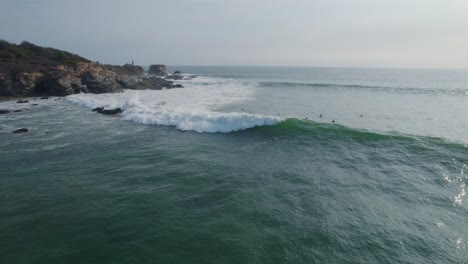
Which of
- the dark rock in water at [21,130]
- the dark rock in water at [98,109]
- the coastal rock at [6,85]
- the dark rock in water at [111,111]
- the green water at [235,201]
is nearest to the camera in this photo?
the green water at [235,201]

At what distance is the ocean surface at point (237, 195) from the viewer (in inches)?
306

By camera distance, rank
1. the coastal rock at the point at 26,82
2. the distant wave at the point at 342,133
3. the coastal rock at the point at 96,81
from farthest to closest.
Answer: the coastal rock at the point at 96,81 → the coastal rock at the point at 26,82 → the distant wave at the point at 342,133

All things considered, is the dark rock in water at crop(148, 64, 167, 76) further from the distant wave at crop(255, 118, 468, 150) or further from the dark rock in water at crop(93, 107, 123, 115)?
the distant wave at crop(255, 118, 468, 150)

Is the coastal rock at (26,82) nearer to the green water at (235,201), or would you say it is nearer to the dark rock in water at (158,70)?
the green water at (235,201)

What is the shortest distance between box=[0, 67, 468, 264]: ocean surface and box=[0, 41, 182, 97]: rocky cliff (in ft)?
78.8

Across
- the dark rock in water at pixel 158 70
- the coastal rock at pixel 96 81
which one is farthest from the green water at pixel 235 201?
the dark rock in water at pixel 158 70

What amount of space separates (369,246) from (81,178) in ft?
40.9

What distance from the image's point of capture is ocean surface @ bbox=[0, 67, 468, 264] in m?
7.77

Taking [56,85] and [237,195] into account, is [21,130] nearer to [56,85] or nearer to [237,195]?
[237,195]

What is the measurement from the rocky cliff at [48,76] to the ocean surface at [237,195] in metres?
24.0

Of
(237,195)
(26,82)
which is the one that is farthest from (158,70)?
(237,195)

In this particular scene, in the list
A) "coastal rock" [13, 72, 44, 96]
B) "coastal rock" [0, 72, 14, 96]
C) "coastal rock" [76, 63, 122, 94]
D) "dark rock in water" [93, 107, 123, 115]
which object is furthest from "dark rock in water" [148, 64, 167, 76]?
"dark rock in water" [93, 107, 123, 115]

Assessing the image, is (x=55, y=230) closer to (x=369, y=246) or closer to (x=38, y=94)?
(x=369, y=246)

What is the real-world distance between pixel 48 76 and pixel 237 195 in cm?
4561
